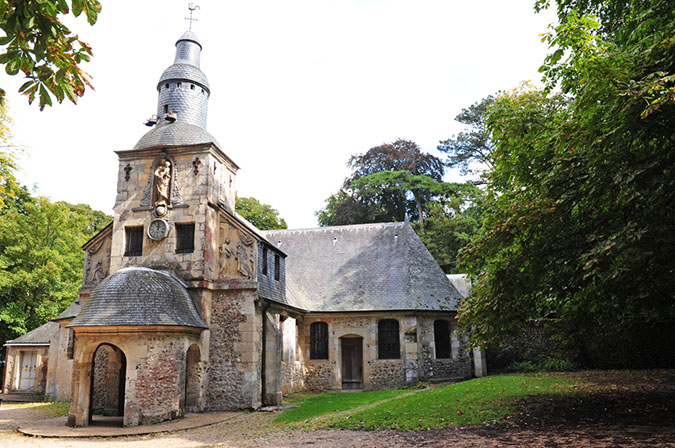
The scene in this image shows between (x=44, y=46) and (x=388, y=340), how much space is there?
1998cm

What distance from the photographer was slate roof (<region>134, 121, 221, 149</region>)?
18906 millimetres

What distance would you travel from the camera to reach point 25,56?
459 centimetres

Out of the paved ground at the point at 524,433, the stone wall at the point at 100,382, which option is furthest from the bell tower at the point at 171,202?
the paved ground at the point at 524,433

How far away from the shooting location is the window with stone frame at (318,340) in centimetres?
→ 2323

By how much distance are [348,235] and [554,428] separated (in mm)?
18041

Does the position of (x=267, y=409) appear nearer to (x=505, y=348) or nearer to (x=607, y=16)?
(x=505, y=348)

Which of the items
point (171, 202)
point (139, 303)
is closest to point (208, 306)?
point (139, 303)

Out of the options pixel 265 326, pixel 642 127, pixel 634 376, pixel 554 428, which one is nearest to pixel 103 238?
pixel 265 326

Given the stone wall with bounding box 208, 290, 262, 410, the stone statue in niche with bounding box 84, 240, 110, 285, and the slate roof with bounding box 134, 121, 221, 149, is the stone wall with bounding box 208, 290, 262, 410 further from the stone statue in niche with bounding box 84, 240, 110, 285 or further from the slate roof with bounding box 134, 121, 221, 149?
the slate roof with bounding box 134, 121, 221, 149

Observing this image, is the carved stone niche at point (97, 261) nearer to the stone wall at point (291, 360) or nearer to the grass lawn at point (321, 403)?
the stone wall at point (291, 360)

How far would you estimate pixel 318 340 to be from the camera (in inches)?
921

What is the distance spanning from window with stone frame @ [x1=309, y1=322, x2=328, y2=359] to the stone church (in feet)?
0.16

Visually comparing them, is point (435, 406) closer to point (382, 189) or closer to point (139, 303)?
point (139, 303)

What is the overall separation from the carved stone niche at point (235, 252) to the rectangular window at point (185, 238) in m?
0.97
